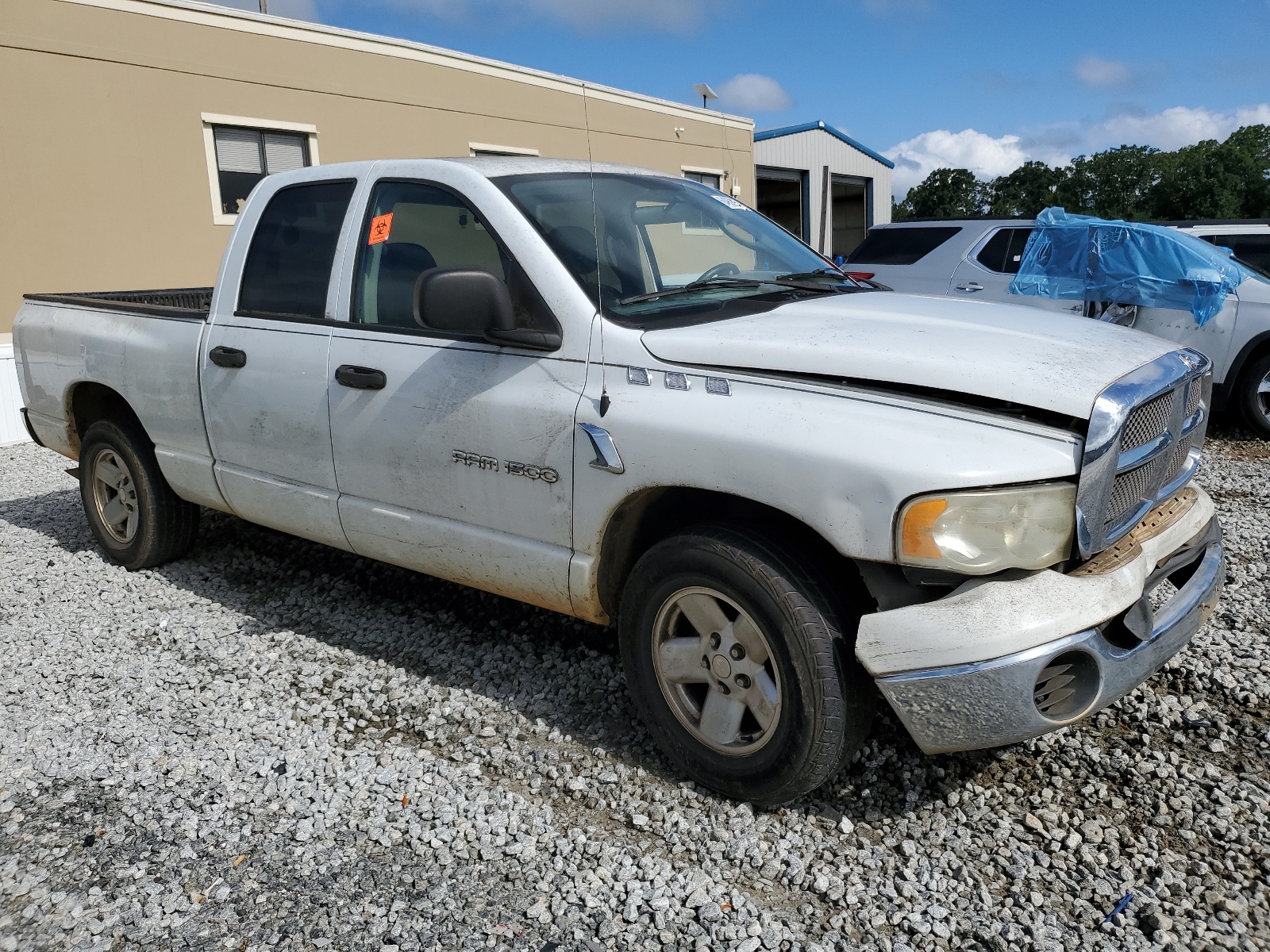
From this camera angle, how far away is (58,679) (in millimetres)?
4090

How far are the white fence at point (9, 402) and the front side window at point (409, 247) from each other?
767cm

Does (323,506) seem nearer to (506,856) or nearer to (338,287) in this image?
(338,287)

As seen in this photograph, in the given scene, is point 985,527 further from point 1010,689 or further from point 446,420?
point 446,420

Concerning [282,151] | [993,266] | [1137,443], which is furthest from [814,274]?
[282,151]

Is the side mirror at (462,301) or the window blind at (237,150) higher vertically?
the window blind at (237,150)

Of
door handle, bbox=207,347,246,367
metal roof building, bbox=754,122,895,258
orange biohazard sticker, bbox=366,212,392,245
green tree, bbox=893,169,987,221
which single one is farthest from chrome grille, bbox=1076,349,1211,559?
green tree, bbox=893,169,987,221

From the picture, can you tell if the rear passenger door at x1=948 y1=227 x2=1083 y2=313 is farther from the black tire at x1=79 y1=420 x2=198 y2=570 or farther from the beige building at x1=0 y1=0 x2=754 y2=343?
the black tire at x1=79 y1=420 x2=198 y2=570

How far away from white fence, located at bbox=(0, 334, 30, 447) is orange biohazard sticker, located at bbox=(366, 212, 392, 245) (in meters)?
7.67

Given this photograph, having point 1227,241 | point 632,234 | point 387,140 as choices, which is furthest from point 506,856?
point 387,140

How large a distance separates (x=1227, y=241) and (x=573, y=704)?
353 inches

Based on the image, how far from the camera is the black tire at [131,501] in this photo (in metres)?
→ 5.04

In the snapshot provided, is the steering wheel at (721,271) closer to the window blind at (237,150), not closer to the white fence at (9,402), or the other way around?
the white fence at (9,402)

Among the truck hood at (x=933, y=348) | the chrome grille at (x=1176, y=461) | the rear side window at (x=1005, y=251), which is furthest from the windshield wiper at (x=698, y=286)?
the rear side window at (x=1005, y=251)

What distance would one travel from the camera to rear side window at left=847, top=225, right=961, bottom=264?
931 centimetres
